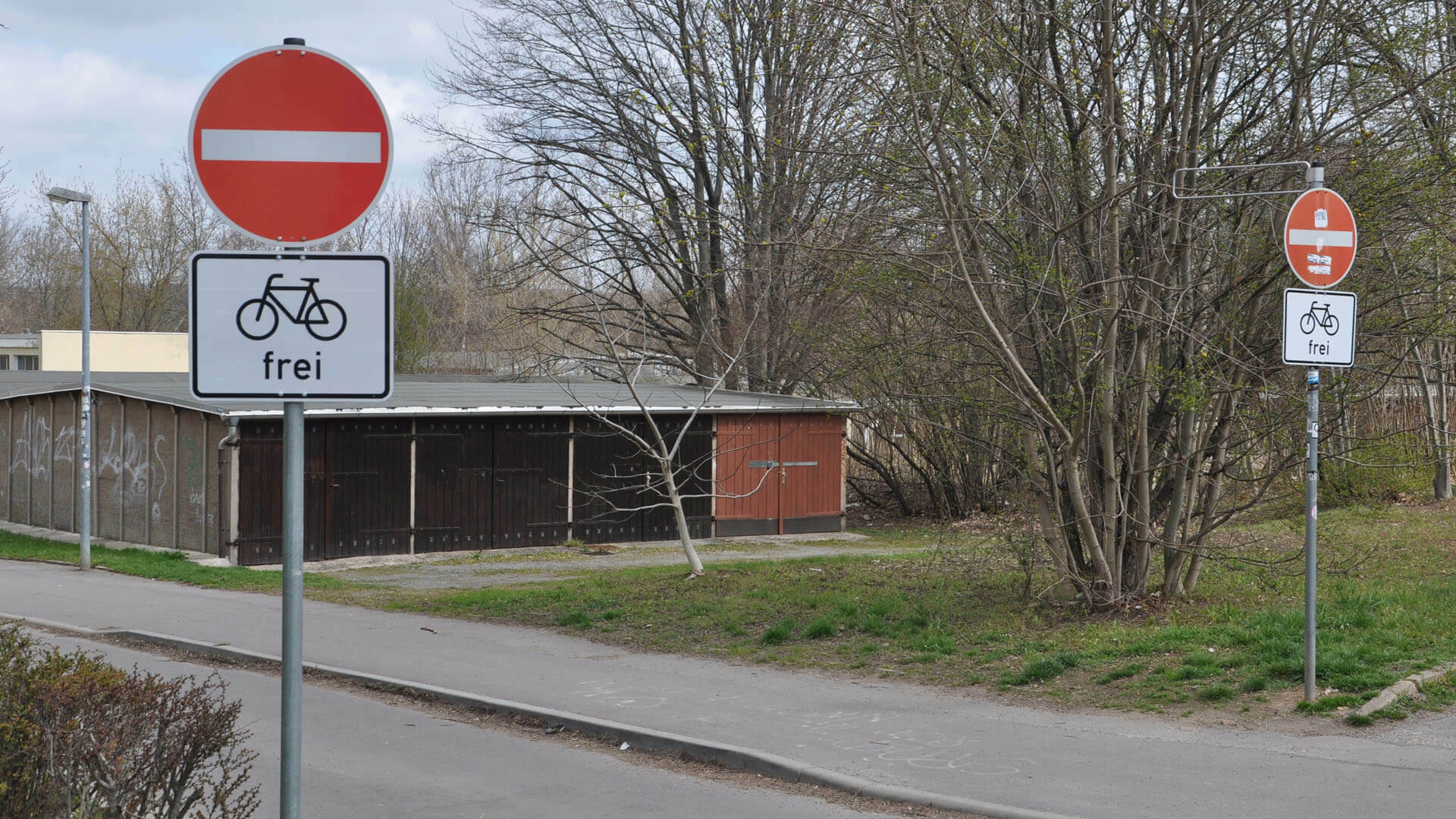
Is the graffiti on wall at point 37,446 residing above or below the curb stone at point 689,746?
above

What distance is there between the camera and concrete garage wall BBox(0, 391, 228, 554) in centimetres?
2156

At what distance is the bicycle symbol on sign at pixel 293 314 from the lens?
3.41 meters

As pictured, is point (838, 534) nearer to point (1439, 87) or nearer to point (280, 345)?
point (1439, 87)

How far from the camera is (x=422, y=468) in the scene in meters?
23.2

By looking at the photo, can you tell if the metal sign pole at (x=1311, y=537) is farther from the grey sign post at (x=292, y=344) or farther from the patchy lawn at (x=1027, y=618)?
the grey sign post at (x=292, y=344)

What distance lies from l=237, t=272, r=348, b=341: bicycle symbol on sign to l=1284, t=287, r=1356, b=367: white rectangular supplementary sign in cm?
692

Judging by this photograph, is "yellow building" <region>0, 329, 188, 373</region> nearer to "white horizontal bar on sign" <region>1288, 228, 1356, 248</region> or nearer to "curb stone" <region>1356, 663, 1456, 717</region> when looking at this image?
"white horizontal bar on sign" <region>1288, 228, 1356, 248</region>

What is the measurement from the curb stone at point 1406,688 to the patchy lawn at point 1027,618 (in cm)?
11

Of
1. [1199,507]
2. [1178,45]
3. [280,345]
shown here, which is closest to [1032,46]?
[1178,45]

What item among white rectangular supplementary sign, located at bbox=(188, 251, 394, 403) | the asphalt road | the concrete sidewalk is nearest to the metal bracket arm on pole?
the concrete sidewalk

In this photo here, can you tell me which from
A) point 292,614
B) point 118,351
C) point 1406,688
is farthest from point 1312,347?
point 118,351

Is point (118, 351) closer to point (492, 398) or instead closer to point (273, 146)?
point (492, 398)

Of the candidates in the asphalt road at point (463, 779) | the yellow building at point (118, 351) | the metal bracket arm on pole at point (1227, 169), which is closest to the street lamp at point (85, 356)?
the asphalt road at point (463, 779)

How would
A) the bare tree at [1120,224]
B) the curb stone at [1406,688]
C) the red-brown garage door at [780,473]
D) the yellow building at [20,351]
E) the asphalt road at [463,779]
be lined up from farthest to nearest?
1. the yellow building at [20,351]
2. the red-brown garage door at [780,473]
3. the bare tree at [1120,224]
4. the curb stone at [1406,688]
5. the asphalt road at [463,779]
